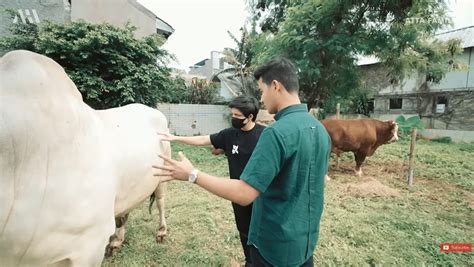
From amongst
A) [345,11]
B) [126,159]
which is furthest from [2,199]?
[345,11]

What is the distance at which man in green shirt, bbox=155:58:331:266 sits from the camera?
1088mm

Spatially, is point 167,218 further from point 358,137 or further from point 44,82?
point 358,137

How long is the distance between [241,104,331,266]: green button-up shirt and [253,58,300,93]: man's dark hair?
0.10m

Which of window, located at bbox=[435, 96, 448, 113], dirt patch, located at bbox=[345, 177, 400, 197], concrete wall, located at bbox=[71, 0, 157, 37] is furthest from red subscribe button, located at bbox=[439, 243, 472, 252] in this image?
window, located at bbox=[435, 96, 448, 113]

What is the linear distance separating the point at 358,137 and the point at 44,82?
613 cm

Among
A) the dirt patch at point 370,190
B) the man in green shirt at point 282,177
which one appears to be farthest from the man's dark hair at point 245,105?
the dirt patch at point 370,190

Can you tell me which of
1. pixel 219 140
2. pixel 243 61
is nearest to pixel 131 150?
pixel 219 140

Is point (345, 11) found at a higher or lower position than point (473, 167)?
higher

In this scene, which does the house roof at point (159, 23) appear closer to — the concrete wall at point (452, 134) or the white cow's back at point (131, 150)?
the white cow's back at point (131, 150)

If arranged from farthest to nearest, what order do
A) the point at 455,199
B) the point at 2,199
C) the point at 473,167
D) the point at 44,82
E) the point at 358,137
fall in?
the point at 473,167, the point at 358,137, the point at 455,199, the point at 44,82, the point at 2,199

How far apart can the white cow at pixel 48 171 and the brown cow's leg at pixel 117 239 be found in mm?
1366

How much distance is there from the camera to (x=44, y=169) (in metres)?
1.18

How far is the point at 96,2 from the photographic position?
9.91m

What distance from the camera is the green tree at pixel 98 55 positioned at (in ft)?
21.9
